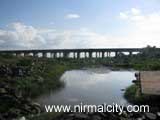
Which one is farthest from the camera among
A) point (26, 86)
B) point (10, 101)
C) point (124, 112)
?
point (26, 86)

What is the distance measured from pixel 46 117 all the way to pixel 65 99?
6896 millimetres

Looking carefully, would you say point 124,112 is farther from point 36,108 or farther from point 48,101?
point 48,101

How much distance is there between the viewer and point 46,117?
1605 cm

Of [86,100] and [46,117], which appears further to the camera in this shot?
[86,100]

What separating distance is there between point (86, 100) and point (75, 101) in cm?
99

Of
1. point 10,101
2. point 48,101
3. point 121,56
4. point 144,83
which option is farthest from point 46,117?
point 121,56

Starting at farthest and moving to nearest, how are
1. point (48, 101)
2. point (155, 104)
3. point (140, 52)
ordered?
point (140, 52)
point (48, 101)
point (155, 104)

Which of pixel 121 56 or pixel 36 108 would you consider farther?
pixel 121 56

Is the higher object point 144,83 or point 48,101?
point 144,83

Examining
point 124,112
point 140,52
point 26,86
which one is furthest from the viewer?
point 140,52

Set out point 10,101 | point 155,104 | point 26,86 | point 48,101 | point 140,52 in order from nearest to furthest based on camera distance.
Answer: point 155,104
point 10,101
point 48,101
point 26,86
point 140,52

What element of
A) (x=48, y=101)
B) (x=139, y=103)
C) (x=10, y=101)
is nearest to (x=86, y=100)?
(x=48, y=101)

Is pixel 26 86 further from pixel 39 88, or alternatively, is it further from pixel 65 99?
pixel 65 99

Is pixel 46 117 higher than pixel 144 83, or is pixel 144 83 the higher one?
pixel 144 83
